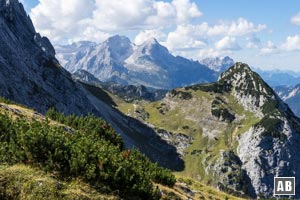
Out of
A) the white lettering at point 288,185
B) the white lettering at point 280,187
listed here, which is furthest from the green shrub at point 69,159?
the white lettering at point 288,185

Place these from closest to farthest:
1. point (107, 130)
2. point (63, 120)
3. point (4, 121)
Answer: point (4, 121)
point (107, 130)
point (63, 120)

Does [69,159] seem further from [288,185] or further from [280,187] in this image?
[288,185]

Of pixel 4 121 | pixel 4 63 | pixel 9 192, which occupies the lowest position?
pixel 9 192

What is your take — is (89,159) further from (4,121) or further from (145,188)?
(4,121)

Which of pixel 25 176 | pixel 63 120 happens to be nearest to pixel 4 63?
pixel 63 120

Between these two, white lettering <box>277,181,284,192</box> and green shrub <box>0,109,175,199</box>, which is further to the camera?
white lettering <box>277,181,284,192</box>

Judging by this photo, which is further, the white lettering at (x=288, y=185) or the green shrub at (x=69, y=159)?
the white lettering at (x=288, y=185)

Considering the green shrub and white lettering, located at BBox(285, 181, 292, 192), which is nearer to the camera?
the green shrub

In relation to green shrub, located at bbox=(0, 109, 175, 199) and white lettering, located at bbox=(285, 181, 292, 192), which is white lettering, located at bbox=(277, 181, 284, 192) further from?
green shrub, located at bbox=(0, 109, 175, 199)

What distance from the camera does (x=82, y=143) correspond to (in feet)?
72.7

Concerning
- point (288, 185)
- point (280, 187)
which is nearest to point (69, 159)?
point (280, 187)

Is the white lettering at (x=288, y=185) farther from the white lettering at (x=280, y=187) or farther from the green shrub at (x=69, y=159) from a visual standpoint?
the green shrub at (x=69, y=159)

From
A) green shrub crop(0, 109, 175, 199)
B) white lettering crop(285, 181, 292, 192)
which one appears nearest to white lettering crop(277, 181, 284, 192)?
white lettering crop(285, 181, 292, 192)

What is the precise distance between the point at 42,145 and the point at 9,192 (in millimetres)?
3590
